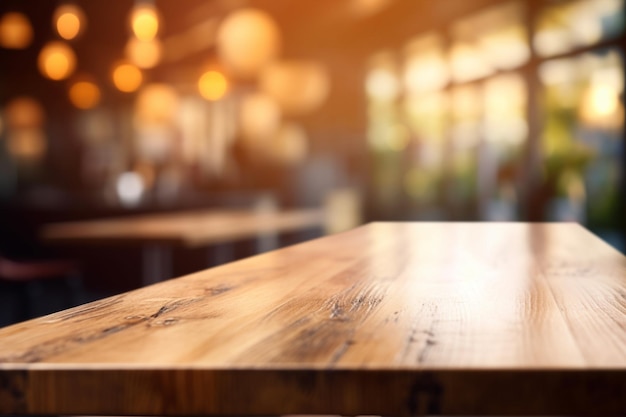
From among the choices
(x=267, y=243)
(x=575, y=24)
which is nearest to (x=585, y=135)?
(x=575, y=24)

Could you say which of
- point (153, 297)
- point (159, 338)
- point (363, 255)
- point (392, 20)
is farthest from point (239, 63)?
point (392, 20)

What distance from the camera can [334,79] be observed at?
10.4 metres

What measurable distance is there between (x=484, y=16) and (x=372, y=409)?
26.0 ft

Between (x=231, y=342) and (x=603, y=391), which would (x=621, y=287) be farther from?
(x=231, y=342)

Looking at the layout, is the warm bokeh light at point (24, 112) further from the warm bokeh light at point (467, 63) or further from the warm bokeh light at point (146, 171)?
the warm bokeh light at point (467, 63)

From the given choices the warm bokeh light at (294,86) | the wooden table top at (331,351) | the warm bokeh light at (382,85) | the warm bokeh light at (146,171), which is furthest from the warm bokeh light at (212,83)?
the wooden table top at (331,351)

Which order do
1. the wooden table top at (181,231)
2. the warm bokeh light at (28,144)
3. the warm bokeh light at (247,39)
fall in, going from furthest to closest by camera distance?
the warm bokeh light at (28,144) < the warm bokeh light at (247,39) < the wooden table top at (181,231)

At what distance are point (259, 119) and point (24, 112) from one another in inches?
159

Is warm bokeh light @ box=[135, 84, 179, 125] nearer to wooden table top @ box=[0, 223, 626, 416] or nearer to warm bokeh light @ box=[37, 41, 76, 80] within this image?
warm bokeh light @ box=[37, 41, 76, 80]

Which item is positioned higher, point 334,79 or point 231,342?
point 334,79

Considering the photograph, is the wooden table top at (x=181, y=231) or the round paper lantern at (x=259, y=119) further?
the round paper lantern at (x=259, y=119)

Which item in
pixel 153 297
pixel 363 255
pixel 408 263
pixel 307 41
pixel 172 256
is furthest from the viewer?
pixel 307 41

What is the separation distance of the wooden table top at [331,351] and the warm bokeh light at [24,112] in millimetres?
10674

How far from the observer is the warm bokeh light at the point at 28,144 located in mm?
11281
